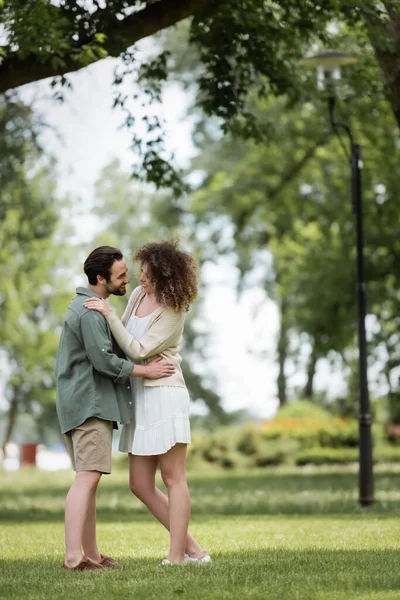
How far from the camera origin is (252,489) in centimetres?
2003

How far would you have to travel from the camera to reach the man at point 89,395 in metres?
7.34

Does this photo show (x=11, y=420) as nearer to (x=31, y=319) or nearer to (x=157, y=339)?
(x=31, y=319)

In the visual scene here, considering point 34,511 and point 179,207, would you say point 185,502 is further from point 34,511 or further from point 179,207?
point 179,207

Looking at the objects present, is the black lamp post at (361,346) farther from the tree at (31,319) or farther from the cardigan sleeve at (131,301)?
the tree at (31,319)

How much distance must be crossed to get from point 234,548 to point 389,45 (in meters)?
6.54

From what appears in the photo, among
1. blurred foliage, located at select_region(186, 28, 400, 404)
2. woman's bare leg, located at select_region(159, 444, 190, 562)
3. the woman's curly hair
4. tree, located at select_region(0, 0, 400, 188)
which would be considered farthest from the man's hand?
blurred foliage, located at select_region(186, 28, 400, 404)

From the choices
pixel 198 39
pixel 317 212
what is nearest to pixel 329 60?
pixel 198 39

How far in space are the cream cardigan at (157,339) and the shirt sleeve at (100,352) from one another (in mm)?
126

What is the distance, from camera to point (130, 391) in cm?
768

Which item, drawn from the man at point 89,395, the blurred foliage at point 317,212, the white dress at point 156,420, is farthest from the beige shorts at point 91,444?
the blurred foliage at point 317,212

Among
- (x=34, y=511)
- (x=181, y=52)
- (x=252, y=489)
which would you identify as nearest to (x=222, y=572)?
(x=34, y=511)

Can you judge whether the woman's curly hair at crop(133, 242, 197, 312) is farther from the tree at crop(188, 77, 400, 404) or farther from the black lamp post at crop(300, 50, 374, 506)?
the tree at crop(188, 77, 400, 404)

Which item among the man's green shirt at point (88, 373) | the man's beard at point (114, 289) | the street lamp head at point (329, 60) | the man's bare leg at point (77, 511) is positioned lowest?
the man's bare leg at point (77, 511)

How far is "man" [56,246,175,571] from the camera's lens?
7336 millimetres
